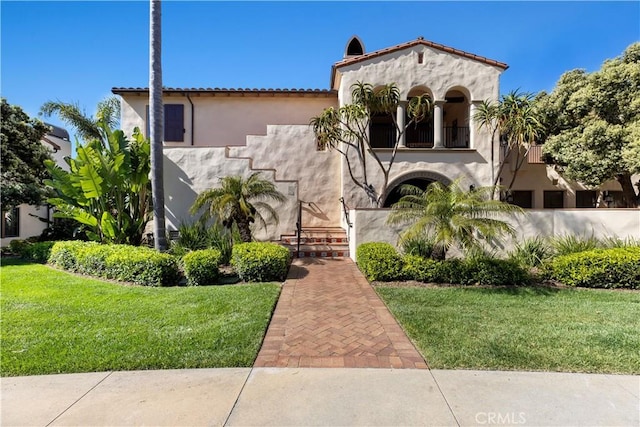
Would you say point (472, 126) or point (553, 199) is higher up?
point (472, 126)

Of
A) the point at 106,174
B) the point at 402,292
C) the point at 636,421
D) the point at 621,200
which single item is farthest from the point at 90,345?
the point at 621,200

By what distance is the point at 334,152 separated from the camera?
45.7 feet

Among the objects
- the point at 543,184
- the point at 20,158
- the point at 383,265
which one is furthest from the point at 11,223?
the point at 543,184

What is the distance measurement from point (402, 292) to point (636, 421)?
440 centimetres

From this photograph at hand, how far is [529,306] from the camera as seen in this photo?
623 centimetres

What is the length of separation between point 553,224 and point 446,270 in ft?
15.7

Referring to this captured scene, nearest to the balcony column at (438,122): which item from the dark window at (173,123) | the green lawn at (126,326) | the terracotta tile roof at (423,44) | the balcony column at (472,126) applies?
the balcony column at (472,126)

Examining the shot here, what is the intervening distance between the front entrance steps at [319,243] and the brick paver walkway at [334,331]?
303cm

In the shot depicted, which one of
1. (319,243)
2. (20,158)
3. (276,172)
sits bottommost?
(319,243)

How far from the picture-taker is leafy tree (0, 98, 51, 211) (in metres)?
12.6

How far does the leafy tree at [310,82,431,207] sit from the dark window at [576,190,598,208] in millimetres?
10566

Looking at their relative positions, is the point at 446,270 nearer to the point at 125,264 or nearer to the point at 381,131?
the point at 125,264

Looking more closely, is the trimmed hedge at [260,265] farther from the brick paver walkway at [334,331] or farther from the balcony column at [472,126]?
the balcony column at [472,126]

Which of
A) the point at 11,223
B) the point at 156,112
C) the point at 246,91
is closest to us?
the point at 156,112
